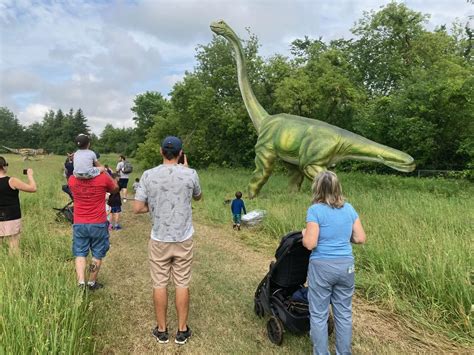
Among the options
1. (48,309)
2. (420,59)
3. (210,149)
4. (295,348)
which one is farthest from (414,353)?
(210,149)

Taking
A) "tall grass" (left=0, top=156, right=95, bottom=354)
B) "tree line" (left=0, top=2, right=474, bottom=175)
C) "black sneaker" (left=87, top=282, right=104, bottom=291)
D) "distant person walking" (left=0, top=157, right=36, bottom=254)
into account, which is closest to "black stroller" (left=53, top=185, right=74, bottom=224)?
"distant person walking" (left=0, top=157, right=36, bottom=254)

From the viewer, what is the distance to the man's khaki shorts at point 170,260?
117 inches

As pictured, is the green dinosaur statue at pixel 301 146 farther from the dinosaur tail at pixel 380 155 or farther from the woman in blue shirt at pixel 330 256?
the woman in blue shirt at pixel 330 256

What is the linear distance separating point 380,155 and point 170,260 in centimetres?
627

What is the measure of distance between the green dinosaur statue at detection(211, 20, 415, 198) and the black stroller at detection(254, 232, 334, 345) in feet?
17.7

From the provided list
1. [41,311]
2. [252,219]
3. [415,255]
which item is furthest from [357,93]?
[41,311]

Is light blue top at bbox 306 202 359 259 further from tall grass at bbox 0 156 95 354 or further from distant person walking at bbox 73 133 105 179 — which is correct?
distant person walking at bbox 73 133 105 179

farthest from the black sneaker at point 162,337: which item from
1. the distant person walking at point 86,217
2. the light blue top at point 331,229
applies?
the light blue top at point 331,229

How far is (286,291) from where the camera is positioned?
129 inches

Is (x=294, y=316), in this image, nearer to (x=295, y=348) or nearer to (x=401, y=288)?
(x=295, y=348)

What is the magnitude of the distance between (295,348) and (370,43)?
2376cm

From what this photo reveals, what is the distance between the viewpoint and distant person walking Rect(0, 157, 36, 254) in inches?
160

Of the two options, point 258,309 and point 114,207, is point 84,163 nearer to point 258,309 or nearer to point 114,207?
point 258,309

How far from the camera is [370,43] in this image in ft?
77.6
